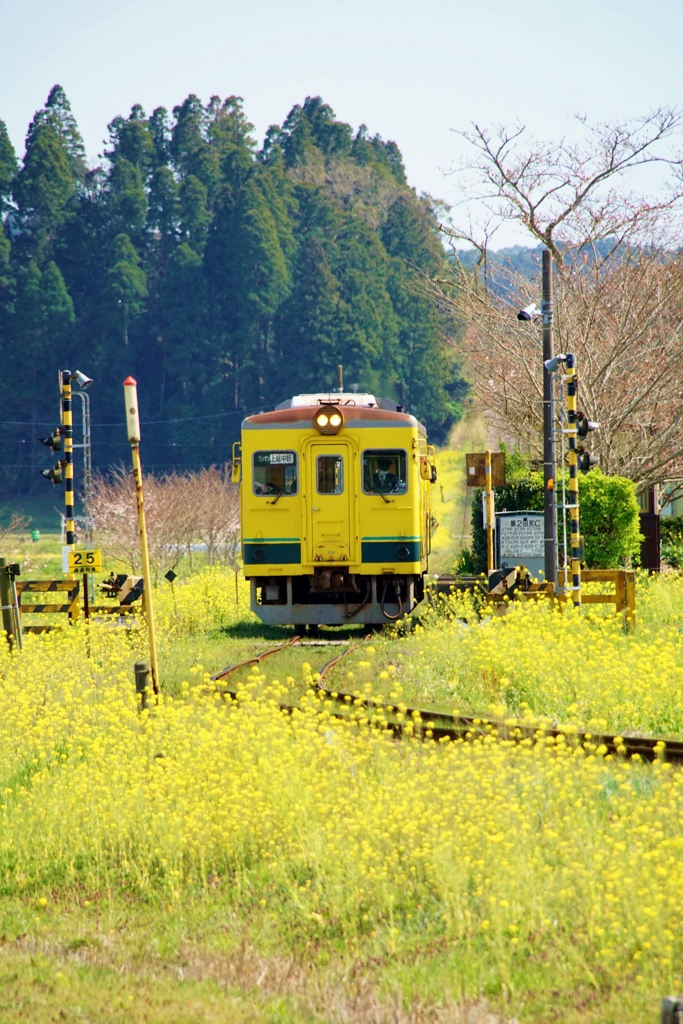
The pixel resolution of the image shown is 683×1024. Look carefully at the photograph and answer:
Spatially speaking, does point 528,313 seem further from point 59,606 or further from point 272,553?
point 59,606

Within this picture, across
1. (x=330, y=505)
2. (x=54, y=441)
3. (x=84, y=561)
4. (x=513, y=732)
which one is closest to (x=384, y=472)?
(x=330, y=505)

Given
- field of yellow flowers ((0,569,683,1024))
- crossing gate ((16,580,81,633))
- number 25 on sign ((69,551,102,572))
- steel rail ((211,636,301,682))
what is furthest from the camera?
crossing gate ((16,580,81,633))

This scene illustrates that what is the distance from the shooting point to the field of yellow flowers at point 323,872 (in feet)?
16.3

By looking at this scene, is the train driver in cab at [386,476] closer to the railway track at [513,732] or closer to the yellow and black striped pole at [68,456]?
the yellow and black striped pole at [68,456]

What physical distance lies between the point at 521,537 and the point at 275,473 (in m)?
5.21

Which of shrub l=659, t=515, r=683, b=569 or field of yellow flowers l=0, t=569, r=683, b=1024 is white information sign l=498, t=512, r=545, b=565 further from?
field of yellow flowers l=0, t=569, r=683, b=1024

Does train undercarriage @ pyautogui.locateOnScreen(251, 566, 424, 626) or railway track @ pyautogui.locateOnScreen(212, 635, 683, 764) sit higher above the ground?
train undercarriage @ pyautogui.locateOnScreen(251, 566, 424, 626)

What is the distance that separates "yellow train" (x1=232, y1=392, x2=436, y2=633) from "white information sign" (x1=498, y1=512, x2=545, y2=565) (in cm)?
370

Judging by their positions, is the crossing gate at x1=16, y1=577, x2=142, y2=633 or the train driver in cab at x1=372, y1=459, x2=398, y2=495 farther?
the train driver in cab at x1=372, y1=459, x2=398, y2=495

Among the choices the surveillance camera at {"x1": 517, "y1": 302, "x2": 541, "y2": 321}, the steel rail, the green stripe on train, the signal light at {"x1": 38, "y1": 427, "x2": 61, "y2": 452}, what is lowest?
the steel rail

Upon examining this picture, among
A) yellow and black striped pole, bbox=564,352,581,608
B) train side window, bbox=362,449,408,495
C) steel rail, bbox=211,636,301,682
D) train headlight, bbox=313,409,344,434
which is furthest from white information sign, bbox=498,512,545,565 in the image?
steel rail, bbox=211,636,301,682

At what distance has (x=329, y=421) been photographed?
15.5 metres

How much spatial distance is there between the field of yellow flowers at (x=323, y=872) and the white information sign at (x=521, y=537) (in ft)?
32.0

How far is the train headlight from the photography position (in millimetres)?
15492
